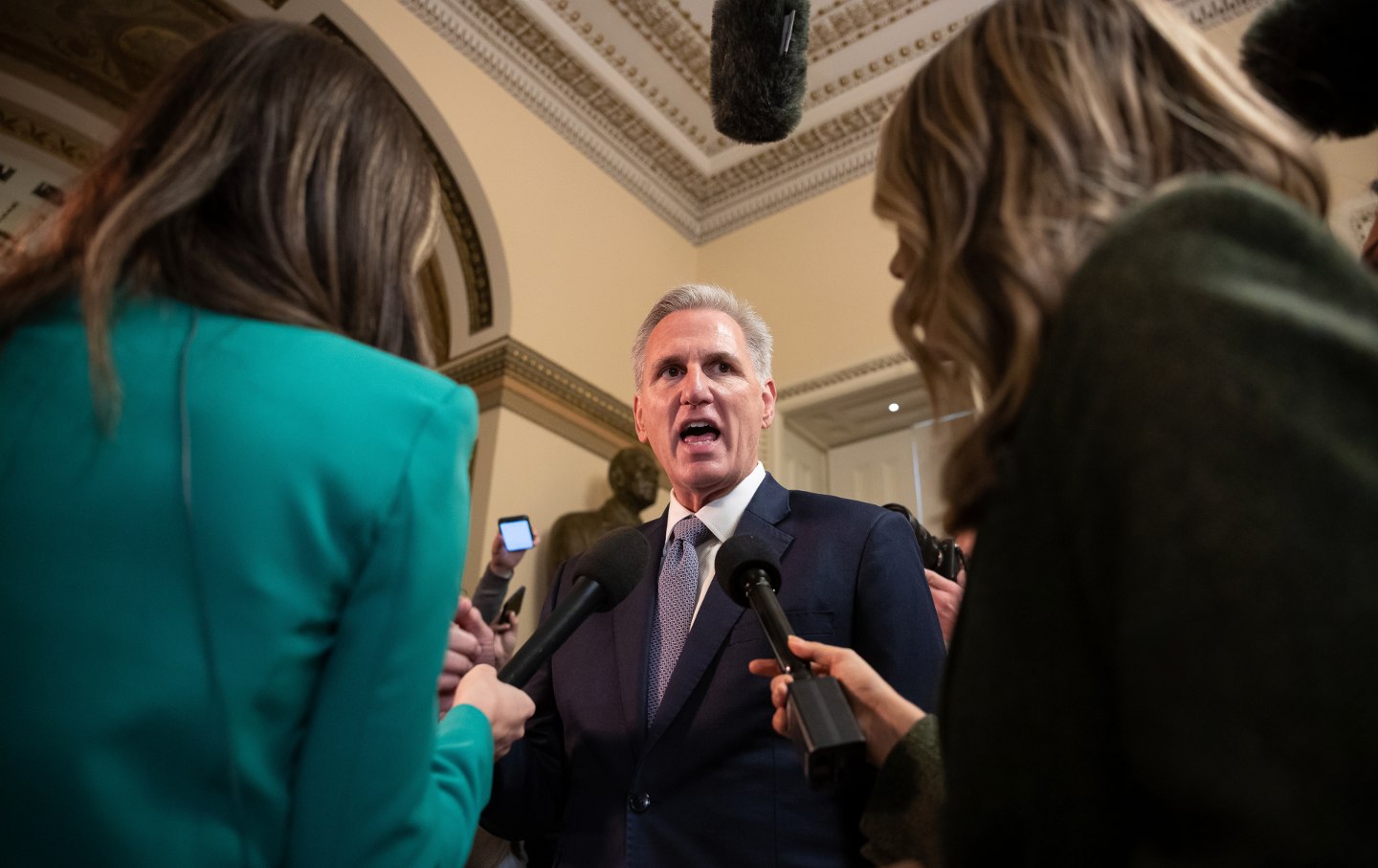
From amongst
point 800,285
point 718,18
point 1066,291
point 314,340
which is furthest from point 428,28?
point 1066,291

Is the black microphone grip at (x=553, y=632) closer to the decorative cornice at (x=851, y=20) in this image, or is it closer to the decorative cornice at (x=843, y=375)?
the decorative cornice at (x=843, y=375)

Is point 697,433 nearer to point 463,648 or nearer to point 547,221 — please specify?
point 463,648

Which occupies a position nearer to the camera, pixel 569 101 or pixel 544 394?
pixel 544 394

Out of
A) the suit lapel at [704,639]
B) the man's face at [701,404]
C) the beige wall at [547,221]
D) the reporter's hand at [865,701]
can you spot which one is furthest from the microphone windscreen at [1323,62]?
the beige wall at [547,221]

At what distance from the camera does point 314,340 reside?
87 cm

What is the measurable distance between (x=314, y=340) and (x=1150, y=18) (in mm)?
750

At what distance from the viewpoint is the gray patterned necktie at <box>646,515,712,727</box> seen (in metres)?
1.76

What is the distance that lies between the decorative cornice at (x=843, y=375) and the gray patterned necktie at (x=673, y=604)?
3.62m

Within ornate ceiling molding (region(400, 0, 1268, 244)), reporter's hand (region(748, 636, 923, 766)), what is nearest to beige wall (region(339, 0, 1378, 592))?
ornate ceiling molding (region(400, 0, 1268, 244))

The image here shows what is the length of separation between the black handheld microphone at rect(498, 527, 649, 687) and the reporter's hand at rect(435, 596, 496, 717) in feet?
0.35

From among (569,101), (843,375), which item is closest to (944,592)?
(843,375)

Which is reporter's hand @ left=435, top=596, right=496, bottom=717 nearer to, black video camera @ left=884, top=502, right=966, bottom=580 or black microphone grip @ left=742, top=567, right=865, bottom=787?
black microphone grip @ left=742, top=567, right=865, bottom=787

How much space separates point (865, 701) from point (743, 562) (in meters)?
0.31

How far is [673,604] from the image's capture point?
73.3 inches
